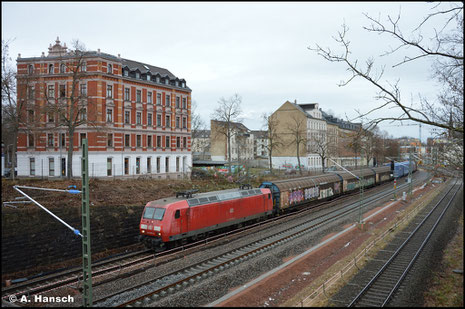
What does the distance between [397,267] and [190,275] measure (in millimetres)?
10313

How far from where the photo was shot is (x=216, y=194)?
74.9 ft

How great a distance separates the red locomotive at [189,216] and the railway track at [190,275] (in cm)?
274

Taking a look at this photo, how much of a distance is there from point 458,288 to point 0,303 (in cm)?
1609

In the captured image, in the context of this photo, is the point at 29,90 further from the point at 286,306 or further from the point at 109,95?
the point at 286,306

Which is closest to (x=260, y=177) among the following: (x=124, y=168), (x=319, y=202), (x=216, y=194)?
(x=319, y=202)

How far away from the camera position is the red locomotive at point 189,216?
62.1ft

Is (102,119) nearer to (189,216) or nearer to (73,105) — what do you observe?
(73,105)

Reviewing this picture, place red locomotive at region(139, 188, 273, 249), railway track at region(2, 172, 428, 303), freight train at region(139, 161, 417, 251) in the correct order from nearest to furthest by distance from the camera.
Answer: railway track at region(2, 172, 428, 303) < red locomotive at region(139, 188, 273, 249) < freight train at region(139, 161, 417, 251)

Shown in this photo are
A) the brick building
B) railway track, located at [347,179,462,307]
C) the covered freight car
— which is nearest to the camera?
railway track, located at [347,179,462,307]

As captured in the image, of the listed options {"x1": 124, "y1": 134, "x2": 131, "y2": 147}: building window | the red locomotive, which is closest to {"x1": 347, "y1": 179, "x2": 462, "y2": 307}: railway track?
the red locomotive

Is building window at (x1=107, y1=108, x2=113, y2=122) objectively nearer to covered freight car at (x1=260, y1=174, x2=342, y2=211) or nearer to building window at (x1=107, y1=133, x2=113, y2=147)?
building window at (x1=107, y1=133, x2=113, y2=147)

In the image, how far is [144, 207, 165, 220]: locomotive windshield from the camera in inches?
753

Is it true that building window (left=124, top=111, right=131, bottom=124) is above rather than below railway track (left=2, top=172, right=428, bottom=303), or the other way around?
above

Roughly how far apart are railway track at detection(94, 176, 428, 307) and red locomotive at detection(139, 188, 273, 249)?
9.00ft
